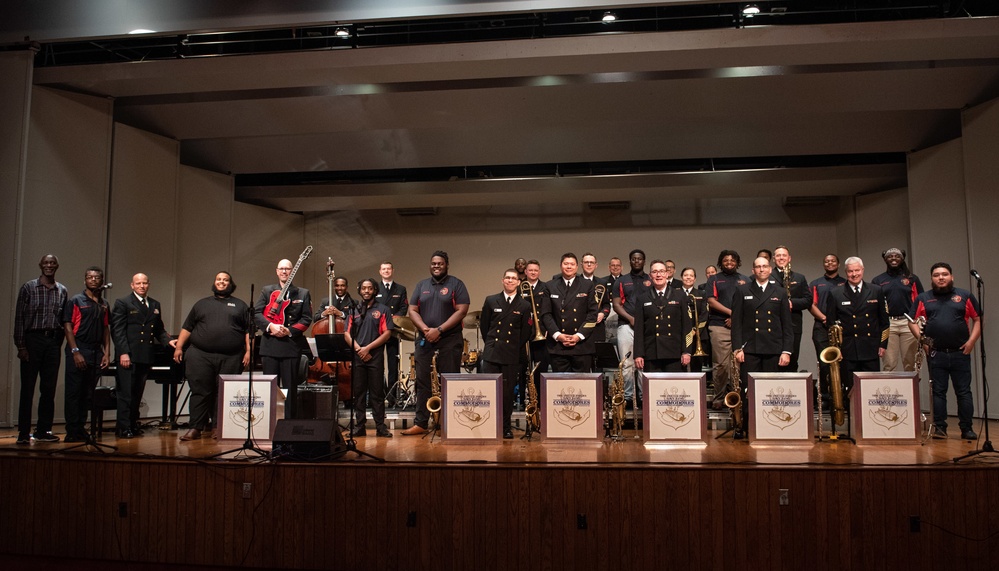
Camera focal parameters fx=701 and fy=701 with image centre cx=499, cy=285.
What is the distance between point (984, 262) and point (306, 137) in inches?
359

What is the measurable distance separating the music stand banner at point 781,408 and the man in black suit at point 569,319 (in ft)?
5.28

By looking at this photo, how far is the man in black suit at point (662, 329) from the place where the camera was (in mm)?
6832

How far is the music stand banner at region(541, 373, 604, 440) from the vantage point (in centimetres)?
596

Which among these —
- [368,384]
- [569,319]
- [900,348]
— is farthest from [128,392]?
[900,348]

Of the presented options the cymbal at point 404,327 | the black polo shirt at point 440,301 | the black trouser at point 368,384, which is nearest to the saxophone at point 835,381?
the black polo shirt at point 440,301

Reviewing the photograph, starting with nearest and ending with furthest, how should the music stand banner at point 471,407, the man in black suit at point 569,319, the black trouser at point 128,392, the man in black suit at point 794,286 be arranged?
the music stand banner at point 471,407
the man in black suit at point 569,319
the black trouser at point 128,392
the man in black suit at point 794,286

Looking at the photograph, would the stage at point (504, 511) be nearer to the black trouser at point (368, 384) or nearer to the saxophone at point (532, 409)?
the saxophone at point (532, 409)

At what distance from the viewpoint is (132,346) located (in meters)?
7.47

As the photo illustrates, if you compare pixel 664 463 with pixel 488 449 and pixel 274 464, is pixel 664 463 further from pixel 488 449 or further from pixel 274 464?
pixel 274 464

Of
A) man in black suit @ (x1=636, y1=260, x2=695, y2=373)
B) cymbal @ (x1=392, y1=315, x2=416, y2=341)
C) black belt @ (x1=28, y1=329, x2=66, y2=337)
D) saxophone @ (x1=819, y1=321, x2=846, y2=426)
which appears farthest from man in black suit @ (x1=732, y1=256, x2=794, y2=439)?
black belt @ (x1=28, y1=329, x2=66, y2=337)

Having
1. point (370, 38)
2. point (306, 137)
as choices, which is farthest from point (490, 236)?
point (370, 38)

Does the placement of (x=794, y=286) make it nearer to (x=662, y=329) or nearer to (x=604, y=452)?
(x=662, y=329)

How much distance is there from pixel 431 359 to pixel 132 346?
10.7 ft

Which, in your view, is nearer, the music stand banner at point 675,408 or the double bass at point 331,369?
the music stand banner at point 675,408
